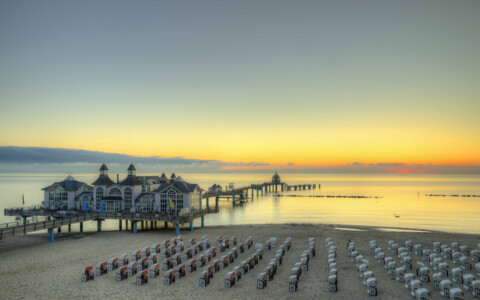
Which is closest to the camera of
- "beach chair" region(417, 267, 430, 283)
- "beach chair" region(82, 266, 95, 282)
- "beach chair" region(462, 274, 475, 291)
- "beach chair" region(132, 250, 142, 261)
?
"beach chair" region(462, 274, 475, 291)

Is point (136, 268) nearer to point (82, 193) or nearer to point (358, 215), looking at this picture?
point (82, 193)

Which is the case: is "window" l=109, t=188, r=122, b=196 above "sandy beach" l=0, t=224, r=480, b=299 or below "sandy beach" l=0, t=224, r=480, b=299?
above

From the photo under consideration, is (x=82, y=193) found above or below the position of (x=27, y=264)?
above

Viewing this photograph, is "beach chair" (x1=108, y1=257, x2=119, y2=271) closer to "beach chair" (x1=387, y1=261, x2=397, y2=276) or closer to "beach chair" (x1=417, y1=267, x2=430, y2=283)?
"beach chair" (x1=387, y1=261, x2=397, y2=276)

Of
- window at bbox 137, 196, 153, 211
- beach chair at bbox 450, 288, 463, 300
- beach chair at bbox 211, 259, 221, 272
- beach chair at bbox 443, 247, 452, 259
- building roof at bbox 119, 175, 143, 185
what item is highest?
A: building roof at bbox 119, 175, 143, 185

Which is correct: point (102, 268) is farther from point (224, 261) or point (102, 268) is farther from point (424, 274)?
point (424, 274)

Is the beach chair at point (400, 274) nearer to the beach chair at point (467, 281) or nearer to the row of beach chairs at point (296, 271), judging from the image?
the beach chair at point (467, 281)

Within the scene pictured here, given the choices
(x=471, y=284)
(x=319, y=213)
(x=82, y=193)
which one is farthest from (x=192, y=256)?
(x=319, y=213)

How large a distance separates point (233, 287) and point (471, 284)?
1379 cm

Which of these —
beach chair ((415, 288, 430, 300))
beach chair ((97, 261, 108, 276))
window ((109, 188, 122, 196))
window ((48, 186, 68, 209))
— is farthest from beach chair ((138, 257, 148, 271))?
window ((48, 186, 68, 209))

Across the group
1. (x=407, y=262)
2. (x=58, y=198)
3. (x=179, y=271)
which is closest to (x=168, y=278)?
(x=179, y=271)

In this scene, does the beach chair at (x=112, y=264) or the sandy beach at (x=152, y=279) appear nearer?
the sandy beach at (x=152, y=279)

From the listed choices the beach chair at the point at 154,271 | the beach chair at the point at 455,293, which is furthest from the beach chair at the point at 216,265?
the beach chair at the point at 455,293

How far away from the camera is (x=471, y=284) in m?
19.7
